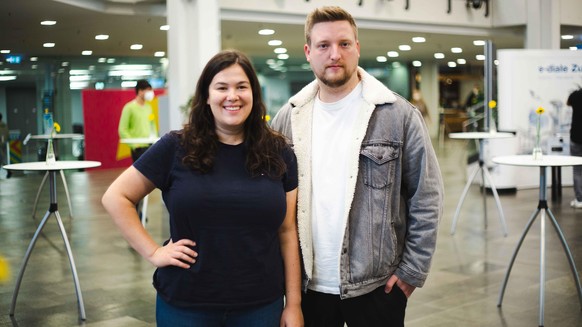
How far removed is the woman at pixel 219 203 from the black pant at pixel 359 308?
0.25m

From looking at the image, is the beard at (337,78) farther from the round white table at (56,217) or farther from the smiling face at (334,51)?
the round white table at (56,217)

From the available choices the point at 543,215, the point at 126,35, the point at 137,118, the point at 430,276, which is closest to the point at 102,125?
the point at 126,35

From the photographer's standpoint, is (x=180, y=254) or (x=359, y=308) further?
(x=359, y=308)

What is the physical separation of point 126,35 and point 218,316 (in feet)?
52.6

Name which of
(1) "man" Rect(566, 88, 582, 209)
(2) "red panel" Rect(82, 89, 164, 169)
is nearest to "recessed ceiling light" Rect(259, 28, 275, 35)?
(2) "red panel" Rect(82, 89, 164, 169)

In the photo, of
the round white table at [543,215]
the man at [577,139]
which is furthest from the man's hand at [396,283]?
the man at [577,139]

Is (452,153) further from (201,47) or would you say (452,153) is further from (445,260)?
(445,260)

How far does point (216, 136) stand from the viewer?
8.18 feet

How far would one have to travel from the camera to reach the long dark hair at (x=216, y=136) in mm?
2404

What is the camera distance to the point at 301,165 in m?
2.70

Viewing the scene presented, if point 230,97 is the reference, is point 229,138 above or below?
below

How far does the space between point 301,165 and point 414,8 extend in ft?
49.1

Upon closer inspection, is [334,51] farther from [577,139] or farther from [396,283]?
[577,139]

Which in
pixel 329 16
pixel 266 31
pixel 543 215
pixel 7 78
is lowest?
pixel 543 215
